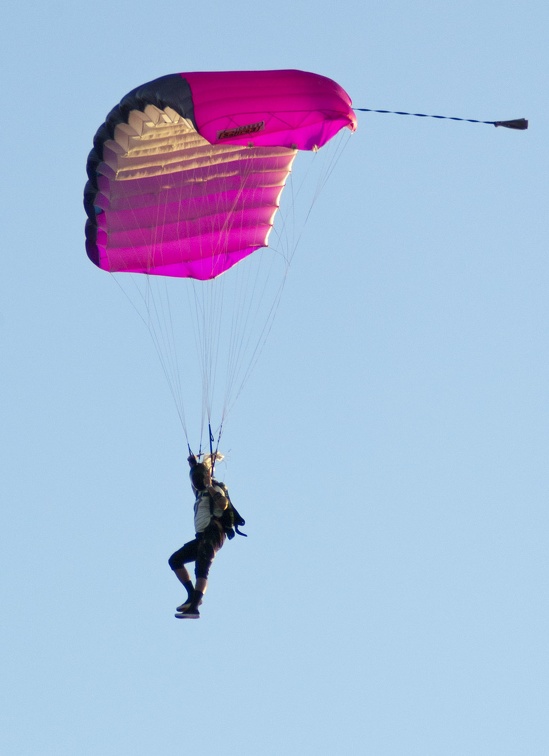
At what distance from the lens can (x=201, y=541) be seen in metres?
23.0

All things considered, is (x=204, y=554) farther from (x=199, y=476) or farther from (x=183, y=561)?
(x=199, y=476)

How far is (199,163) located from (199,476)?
3.97 metres

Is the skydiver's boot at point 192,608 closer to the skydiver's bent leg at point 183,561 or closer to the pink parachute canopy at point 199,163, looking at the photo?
the skydiver's bent leg at point 183,561

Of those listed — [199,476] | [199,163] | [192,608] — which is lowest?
[192,608]

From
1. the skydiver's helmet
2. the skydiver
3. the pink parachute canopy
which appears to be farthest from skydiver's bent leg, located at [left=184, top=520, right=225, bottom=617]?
the pink parachute canopy

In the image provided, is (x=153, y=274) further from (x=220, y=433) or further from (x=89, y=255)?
(x=220, y=433)

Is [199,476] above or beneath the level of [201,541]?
above

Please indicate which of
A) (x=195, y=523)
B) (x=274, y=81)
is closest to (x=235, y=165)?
(x=274, y=81)

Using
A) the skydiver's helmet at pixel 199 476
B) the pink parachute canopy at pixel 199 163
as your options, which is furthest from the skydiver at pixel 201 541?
the pink parachute canopy at pixel 199 163

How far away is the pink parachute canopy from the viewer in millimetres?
22688

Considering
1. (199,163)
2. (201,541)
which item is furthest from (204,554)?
(199,163)

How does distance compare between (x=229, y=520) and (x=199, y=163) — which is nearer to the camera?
(x=229, y=520)

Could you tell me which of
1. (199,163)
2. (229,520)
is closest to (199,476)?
(229,520)

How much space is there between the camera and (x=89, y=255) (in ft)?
83.7
